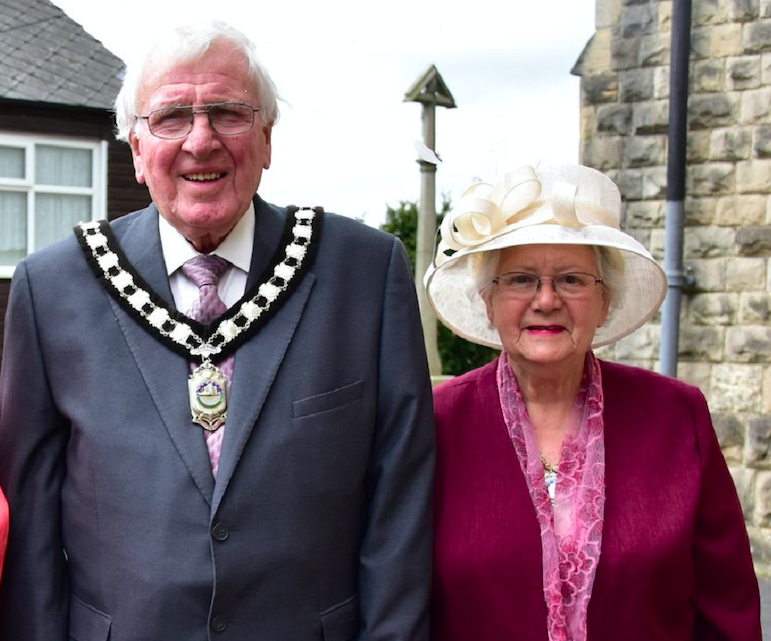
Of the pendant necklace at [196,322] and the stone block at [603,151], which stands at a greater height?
the stone block at [603,151]

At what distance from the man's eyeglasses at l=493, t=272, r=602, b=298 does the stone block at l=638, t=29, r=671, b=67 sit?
441 centimetres

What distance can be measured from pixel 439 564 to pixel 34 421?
2.88 feet

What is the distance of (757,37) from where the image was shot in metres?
6.02

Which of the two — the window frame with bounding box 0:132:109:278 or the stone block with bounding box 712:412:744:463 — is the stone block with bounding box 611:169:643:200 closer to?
the stone block with bounding box 712:412:744:463

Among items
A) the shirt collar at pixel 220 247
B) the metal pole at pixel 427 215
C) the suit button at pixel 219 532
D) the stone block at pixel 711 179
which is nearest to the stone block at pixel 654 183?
the stone block at pixel 711 179

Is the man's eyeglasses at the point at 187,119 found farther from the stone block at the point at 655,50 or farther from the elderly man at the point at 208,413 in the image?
the stone block at the point at 655,50

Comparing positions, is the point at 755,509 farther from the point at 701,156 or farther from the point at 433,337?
the point at 433,337

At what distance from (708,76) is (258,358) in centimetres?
476

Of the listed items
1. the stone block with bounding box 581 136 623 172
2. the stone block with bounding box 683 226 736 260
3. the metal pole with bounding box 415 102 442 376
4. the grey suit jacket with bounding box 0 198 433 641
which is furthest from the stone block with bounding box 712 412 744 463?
the grey suit jacket with bounding box 0 198 433 641

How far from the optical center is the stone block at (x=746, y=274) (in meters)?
6.05

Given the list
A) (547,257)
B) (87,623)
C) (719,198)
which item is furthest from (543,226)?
(719,198)

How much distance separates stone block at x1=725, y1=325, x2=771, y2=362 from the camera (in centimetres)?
605

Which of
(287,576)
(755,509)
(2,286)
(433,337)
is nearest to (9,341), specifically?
(287,576)

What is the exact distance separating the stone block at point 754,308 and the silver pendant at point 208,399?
4583mm
